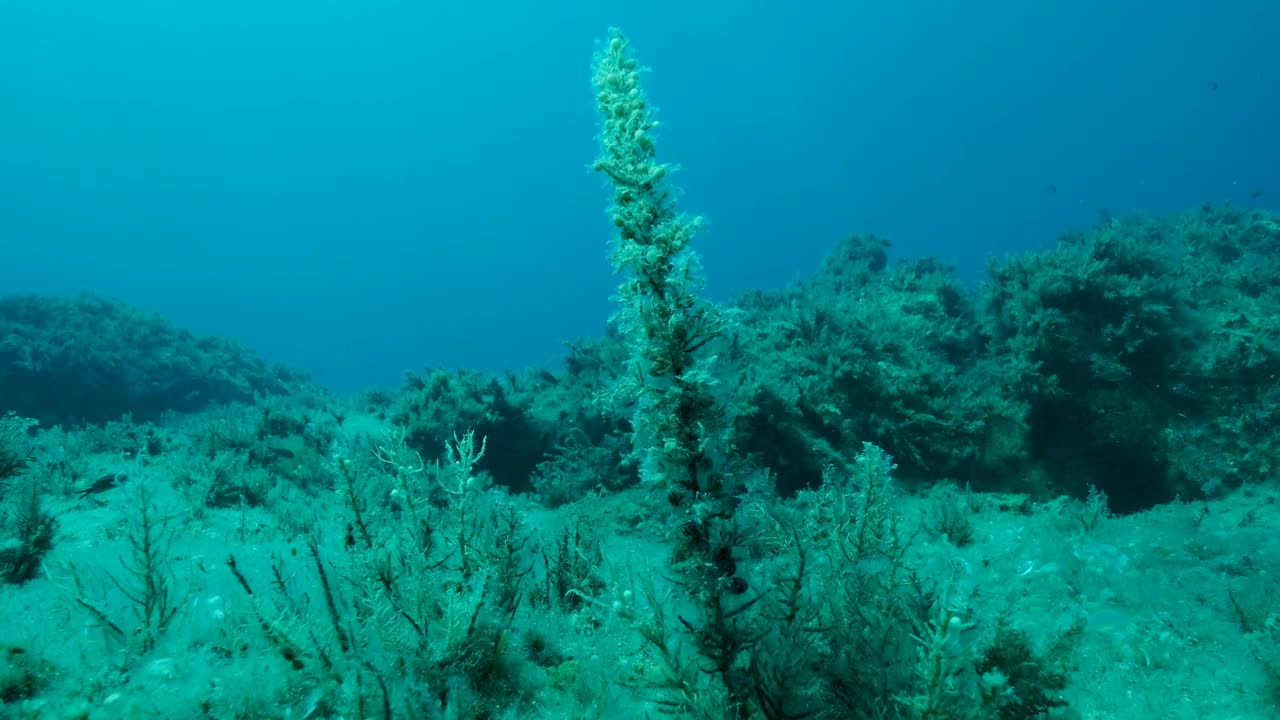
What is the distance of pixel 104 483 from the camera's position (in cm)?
701

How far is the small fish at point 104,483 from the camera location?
6.82 metres

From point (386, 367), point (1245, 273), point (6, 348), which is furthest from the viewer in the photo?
point (386, 367)

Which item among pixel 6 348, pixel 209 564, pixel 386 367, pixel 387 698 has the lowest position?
pixel 387 698

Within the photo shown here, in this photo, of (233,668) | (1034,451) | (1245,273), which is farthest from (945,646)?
(1245,273)

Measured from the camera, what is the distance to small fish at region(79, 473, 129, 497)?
682cm

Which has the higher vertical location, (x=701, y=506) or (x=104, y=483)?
(x=104, y=483)

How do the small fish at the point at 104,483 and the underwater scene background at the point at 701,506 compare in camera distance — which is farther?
the small fish at the point at 104,483

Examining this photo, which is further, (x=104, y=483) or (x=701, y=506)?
(x=104, y=483)

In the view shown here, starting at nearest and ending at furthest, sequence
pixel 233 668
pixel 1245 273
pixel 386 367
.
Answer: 1. pixel 233 668
2. pixel 1245 273
3. pixel 386 367

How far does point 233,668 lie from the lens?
10.9 ft

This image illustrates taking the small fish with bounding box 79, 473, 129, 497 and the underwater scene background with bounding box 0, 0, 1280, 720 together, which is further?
the small fish with bounding box 79, 473, 129, 497

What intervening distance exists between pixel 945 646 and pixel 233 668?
12.3ft

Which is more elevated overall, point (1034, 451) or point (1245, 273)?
point (1245, 273)

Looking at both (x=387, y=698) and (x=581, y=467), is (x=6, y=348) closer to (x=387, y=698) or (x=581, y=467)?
(x=581, y=467)
